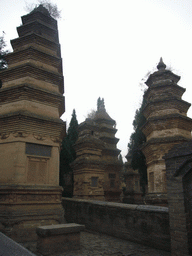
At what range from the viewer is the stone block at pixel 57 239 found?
576cm

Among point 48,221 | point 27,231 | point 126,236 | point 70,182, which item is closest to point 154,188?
point 126,236

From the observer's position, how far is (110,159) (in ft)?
66.2

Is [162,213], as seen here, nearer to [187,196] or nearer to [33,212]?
[187,196]

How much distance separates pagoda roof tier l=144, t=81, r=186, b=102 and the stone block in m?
10.2

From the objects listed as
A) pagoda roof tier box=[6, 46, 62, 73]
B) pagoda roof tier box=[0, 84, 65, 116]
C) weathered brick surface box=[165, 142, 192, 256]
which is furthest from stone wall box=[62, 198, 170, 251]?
pagoda roof tier box=[6, 46, 62, 73]

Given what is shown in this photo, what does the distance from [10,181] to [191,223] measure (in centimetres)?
644

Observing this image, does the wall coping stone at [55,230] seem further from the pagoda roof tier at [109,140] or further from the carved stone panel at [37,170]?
the pagoda roof tier at [109,140]

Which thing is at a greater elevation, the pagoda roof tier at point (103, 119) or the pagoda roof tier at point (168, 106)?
the pagoda roof tier at point (103, 119)

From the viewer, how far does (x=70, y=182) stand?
61.2 feet

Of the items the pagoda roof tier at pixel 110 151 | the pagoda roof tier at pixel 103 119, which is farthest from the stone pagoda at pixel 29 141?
the pagoda roof tier at pixel 103 119

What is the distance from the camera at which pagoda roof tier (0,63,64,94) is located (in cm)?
1002

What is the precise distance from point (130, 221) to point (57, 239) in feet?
8.39

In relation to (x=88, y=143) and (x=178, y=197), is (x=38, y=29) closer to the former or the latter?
(x=88, y=143)

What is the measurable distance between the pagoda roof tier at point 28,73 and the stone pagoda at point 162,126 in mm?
6589
